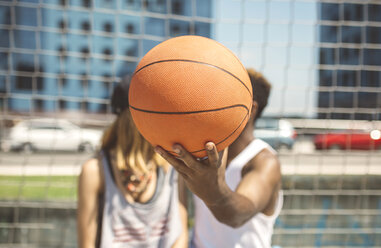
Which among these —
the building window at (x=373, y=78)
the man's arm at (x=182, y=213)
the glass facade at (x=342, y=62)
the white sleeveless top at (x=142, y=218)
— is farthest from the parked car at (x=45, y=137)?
the building window at (x=373, y=78)

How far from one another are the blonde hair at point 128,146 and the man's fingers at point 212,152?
0.66m

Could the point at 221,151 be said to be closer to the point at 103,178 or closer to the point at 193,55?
the point at 193,55

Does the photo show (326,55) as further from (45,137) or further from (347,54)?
(45,137)

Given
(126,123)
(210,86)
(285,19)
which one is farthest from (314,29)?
(210,86)

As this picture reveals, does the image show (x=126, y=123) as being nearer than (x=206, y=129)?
No

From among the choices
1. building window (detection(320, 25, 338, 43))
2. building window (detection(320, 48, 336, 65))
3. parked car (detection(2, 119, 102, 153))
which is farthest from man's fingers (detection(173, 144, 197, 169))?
building window (detection(320, 25, 338, 43))

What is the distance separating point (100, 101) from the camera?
3.38 metres

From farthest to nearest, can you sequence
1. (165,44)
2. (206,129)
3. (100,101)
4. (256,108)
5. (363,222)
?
(363,222)
(100,101)
(256,108)
(165,44)
(206,129)

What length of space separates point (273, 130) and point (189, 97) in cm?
285

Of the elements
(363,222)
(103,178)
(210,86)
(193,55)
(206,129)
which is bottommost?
(363,222)

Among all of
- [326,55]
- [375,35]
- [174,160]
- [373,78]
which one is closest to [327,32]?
[326,55]

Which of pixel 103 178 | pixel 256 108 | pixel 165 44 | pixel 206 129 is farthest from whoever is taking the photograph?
pixel 256 108

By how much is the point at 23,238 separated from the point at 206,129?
325cm

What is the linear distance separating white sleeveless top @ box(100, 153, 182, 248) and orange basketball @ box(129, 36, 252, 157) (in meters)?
0.62
